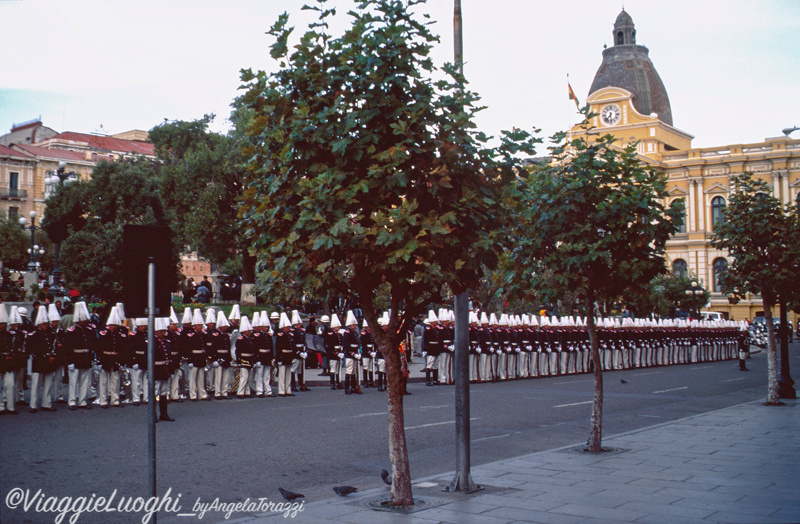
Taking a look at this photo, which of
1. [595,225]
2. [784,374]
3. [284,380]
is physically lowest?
[284,380]

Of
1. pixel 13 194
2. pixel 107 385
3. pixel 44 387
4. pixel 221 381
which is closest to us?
pixel 44 387

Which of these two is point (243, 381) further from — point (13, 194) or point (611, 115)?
point (611, 115)

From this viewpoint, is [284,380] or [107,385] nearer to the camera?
[107,385]

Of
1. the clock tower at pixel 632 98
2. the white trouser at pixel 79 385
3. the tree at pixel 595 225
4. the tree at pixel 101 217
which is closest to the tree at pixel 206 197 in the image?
the tree at pixel 101 217

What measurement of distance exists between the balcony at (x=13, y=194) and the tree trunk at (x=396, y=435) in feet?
239

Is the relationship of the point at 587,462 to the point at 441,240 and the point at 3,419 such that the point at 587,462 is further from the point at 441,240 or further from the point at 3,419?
the point at 3,419

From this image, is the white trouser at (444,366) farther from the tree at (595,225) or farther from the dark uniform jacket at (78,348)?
the tree at (595,225)

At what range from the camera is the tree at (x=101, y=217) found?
32.8 meters

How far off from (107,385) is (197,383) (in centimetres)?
249

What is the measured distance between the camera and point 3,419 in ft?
48.2

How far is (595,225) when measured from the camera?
11.4 meters

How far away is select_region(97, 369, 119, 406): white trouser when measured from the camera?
17109 millimetres

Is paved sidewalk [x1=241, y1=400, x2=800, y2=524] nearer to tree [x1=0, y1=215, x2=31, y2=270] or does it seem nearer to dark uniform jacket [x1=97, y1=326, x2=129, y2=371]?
dark uniform jacket [x1=97, y1=326, x2=129, y2=371]

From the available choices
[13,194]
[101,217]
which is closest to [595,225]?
[101,217]
